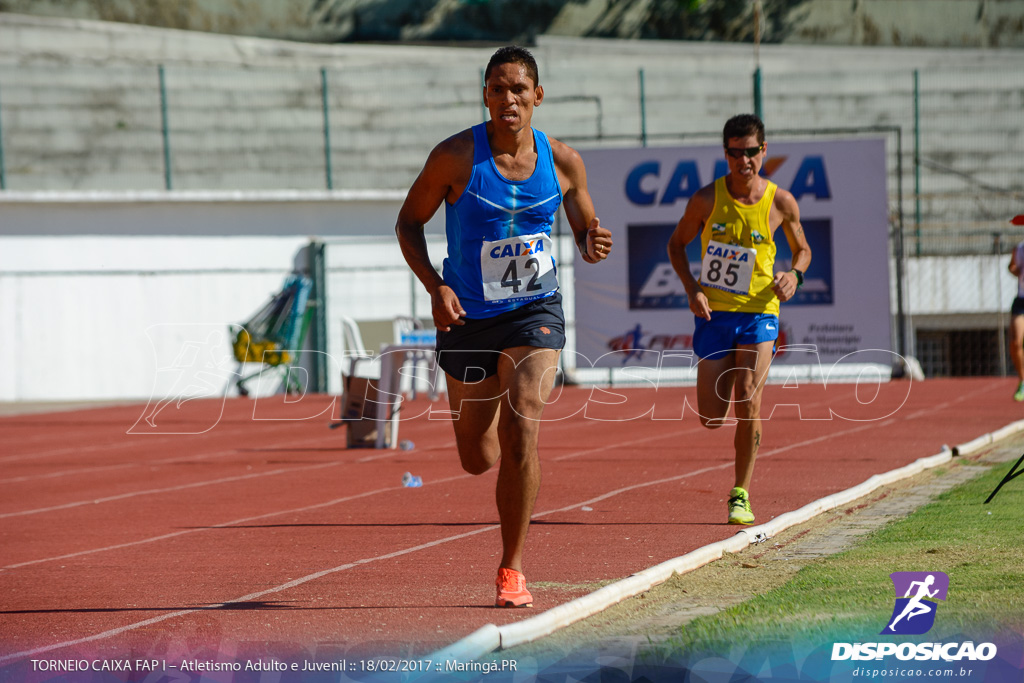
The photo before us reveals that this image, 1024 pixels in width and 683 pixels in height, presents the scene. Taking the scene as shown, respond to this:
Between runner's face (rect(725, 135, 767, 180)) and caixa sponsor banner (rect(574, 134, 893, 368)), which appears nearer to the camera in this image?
runner's face (rect(725, 135, 767, 180))

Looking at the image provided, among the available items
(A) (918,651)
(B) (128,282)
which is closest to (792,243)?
(A) (918,651)

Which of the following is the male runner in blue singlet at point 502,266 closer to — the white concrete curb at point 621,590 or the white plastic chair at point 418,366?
the white concrete curb at point 621,590

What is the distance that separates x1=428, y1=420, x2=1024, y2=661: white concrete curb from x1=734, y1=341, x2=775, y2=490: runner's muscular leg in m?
0.42

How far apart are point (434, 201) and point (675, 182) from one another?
1547 centimetres

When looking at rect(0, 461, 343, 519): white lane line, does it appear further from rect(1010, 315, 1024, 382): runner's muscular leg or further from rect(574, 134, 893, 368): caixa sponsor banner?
rect(574, 134, 893, 368): caixa sponsor banner

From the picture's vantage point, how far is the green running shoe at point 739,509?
22.7 feet

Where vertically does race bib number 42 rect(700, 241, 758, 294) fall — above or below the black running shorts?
above

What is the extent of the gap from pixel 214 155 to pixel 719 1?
43.2 ft

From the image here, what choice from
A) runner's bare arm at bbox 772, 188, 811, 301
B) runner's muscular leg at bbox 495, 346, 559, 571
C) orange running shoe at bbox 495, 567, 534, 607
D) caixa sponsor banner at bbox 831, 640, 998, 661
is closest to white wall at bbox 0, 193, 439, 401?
runner's bare arm at bbox 772, 188, 811, 301

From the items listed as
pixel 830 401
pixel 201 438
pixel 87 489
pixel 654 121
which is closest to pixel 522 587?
pixel 87 489

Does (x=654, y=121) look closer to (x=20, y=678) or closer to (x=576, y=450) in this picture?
(x=576, y=450)

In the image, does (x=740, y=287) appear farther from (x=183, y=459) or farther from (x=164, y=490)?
(x=183, y=459)

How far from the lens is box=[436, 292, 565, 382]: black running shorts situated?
512 cm

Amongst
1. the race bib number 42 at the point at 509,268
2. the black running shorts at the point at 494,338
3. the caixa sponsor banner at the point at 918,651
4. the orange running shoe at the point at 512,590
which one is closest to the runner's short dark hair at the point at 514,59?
the race bib number 42 at the point at 509,268
